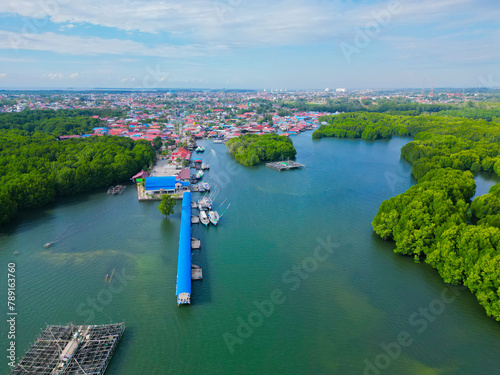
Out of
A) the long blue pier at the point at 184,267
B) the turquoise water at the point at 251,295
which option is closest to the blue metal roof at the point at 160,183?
the turquoise water at the point at 251,295

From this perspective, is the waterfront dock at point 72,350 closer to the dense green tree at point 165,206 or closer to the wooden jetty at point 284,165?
the dense green tree at point 165,206

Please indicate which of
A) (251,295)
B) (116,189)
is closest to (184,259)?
(251,295)

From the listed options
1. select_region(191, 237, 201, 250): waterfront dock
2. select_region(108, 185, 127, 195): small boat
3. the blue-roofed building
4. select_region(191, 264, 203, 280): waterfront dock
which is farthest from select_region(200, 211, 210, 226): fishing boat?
select_region(108, 185, 127, 195): small boat

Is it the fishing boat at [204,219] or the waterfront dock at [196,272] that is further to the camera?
the fishing boat at [204,219]

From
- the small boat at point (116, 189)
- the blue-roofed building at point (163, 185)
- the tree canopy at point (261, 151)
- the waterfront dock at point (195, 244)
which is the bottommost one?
the waterfront dock at point (195, 244)

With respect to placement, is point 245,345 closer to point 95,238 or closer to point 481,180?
point 95,238

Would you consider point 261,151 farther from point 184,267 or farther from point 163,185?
point 184,267

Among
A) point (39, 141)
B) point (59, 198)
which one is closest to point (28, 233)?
point (59, 198)
